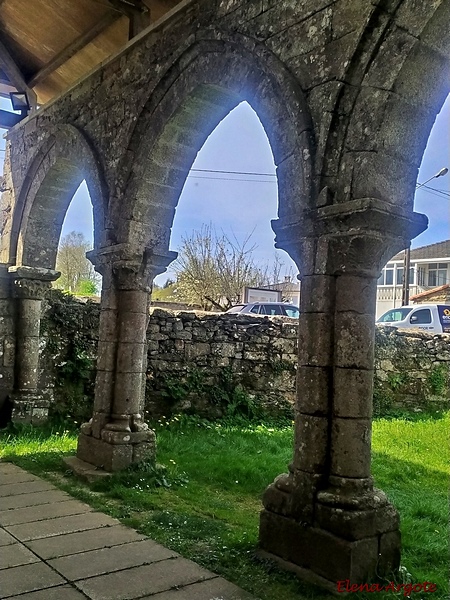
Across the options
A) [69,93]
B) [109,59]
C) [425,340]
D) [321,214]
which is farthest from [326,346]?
[425,340]

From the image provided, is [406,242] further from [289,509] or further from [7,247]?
[7,247]

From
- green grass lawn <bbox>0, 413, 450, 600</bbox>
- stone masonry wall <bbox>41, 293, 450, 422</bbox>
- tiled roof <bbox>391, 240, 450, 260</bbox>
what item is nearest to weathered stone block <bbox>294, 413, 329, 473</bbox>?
green grass lawn <bbox>0, 413, 450, 600</bbox>

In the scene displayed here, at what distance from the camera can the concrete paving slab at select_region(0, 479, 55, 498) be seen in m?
4.77

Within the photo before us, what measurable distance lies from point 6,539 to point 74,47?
5.70 metres

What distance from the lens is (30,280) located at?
750 cm

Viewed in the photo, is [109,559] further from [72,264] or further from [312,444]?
[72,264]

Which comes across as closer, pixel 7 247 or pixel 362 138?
pixel 362 138

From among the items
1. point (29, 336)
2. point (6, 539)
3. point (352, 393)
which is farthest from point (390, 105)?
point (29, 336)

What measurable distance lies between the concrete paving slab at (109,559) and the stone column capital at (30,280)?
4617 millimetres

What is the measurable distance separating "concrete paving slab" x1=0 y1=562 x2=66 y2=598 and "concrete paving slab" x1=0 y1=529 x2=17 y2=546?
420 mm

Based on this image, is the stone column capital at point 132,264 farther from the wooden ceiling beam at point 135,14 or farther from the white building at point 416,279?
the white building at point 416,279

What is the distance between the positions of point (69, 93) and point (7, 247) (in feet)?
7.80

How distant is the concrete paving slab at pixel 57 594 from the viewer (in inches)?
112

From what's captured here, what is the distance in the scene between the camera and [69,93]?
680 cm
